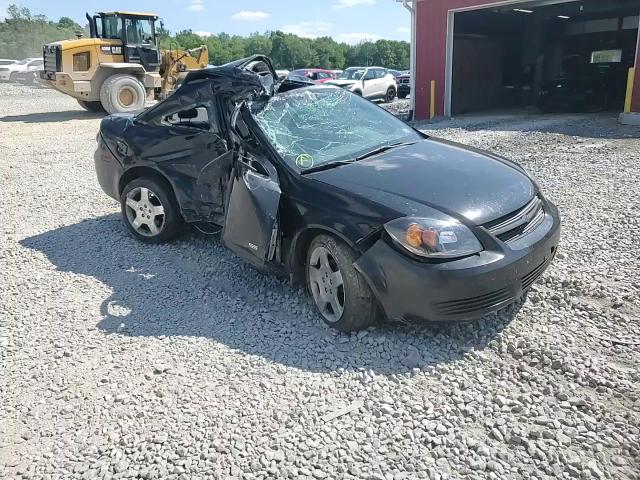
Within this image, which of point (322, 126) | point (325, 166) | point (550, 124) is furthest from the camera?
point (550, 124)

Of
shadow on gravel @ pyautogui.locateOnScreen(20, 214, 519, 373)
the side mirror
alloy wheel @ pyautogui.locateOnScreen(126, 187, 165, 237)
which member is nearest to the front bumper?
shadow on gravel @ pyautogui.locateOnScreen(20, 214, 519, 373)

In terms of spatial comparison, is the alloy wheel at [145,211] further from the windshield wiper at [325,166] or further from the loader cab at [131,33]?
the loader cab at [131,33]

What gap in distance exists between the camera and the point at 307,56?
80.3m

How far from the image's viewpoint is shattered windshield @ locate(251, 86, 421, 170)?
4.02m

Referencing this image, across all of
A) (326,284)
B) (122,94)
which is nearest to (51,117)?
(122,94)

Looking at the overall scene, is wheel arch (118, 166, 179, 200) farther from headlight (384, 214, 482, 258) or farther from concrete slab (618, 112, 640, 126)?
concrete slab (618, 112, 640, 126)

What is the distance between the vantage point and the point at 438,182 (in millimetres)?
3564

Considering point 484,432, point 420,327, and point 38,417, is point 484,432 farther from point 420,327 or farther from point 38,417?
point 38,417

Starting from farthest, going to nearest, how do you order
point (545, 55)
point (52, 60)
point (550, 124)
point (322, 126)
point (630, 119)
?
point (545, 55) < point (52, 60) < point (550, 124) < point (630, 119) < point (322, 126)

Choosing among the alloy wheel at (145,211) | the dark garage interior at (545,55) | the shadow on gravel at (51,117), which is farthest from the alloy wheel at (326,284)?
the shadow on gravel at (51,117)

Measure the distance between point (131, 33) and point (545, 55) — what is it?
14.1 metres

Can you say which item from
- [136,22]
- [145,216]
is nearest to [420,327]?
[145,216]

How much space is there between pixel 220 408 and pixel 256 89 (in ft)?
8.46

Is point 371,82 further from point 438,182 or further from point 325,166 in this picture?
point 438,182
